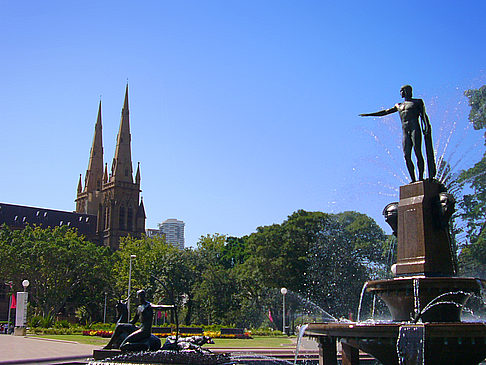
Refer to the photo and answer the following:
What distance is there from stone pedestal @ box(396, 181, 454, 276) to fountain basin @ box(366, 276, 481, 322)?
802 millimetres

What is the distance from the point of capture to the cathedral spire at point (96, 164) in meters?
134

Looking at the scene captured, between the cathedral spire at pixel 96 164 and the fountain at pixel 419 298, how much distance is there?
5021 inches

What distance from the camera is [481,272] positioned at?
1375 inches

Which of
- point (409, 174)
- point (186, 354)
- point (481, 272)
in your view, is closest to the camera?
point (409, 174)

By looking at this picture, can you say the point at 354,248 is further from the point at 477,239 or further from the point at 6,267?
the point at 6,267

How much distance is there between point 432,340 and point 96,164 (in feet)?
441

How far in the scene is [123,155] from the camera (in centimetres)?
11612

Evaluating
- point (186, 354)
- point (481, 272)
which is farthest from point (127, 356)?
point (481, 272)

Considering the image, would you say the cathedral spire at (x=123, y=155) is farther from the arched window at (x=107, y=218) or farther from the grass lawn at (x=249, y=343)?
the grass lawn at (x=249, y=343)

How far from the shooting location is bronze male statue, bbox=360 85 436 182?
486 inches

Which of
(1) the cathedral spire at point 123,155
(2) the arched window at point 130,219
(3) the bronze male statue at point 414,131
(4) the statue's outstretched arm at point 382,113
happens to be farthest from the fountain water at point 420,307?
(1) the cathedral spire at point 123,155

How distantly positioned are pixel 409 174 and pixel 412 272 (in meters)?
2.47

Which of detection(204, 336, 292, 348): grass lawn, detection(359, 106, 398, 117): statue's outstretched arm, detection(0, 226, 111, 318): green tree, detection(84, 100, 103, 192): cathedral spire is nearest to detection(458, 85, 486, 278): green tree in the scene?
detection(204, 336, 292, 348): grass lawn

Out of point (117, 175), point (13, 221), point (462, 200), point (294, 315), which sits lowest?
point (294, 315)
